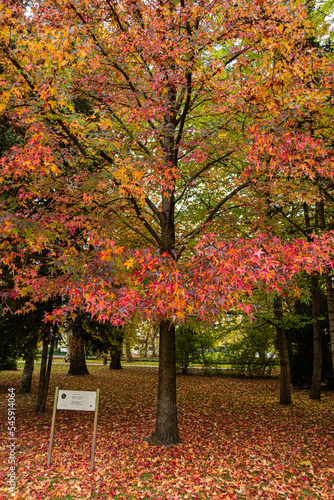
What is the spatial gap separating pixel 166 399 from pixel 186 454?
955mm

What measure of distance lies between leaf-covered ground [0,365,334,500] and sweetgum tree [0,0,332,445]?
0.89 m

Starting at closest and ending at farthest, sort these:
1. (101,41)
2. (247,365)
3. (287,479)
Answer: (287,479)
(101,41)
(247,365)

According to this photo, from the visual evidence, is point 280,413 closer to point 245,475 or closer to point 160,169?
point 245,475

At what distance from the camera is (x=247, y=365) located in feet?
57.1

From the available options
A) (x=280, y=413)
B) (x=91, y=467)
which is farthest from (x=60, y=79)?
(x=280, y=413)

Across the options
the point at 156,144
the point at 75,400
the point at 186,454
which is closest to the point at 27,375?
the point at 75,400

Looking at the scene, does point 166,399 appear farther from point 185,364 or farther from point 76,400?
point 185,364

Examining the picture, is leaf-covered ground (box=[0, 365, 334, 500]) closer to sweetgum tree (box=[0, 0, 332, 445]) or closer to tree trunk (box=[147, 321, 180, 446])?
tree trunk (box=[147, 321, 180, 446])

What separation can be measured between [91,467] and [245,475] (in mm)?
2243

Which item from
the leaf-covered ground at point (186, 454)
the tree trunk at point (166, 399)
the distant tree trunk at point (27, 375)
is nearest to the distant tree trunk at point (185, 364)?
the leaf-covered ground at point (186, 454)

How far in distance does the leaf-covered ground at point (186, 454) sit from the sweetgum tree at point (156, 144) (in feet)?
2.91

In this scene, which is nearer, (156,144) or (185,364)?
(156,144)

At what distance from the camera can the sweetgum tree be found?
4.33 m

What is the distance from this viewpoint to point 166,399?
6.30 metres
